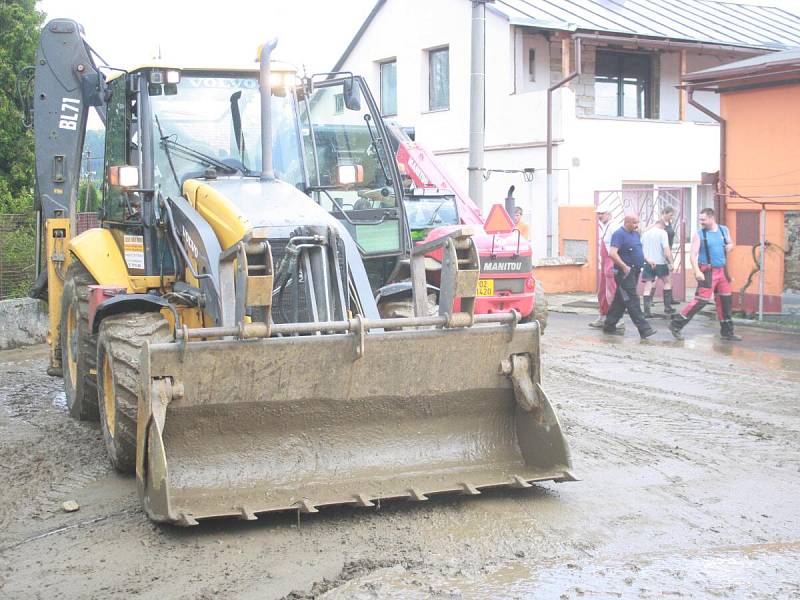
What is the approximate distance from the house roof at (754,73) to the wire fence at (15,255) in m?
10.8

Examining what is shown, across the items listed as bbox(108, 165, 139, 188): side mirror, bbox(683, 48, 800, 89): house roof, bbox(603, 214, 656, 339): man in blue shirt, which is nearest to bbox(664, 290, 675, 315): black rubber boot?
bbox(603, 214, 656, 339): man in blue shirt

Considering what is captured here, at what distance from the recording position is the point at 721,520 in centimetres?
619

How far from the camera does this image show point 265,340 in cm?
620

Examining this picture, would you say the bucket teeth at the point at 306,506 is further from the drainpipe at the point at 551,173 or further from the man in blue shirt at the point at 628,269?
the drainpipe at the point at 551,173

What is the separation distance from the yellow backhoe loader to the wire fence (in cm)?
706

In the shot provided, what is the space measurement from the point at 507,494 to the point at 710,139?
22.0m

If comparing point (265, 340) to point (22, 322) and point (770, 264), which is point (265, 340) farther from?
point (770, 264)

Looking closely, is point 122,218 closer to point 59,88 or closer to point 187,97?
point 187,97

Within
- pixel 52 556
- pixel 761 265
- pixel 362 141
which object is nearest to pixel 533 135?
pixel 761 265

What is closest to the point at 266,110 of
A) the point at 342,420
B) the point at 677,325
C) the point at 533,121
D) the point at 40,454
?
the point at 342,420

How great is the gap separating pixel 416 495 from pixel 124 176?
130 inches

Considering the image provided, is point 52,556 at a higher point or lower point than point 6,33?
lower

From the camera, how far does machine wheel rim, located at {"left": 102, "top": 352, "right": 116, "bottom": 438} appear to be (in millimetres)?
7324

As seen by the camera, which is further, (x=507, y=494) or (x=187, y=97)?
(x=187, y=97)
